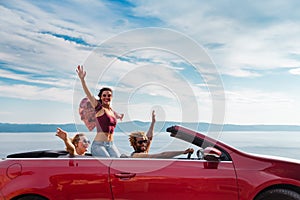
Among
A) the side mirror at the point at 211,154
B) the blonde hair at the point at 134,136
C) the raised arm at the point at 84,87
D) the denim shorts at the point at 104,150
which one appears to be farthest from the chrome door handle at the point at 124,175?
the raised arm at the point at 84,87

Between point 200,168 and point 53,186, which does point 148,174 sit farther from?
point 53,186

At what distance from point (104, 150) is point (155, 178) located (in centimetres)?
79

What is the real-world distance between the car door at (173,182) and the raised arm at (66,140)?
59cm

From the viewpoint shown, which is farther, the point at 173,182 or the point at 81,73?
the point at 81,73

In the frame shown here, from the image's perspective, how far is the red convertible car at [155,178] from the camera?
12.0 feet

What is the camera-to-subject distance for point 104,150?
4117 mm

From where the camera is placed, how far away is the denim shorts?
13.3 feet

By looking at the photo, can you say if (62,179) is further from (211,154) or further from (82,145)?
(211,154)

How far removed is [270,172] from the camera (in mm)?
3750

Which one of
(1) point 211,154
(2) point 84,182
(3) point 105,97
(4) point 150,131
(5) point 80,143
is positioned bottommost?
(2) point 84,182

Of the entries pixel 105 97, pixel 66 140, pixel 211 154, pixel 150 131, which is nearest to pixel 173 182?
pixel 211 154

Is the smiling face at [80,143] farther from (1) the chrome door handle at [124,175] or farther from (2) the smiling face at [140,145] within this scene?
(1) the chrome door handle at [124,175]

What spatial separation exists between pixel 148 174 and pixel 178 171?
0.32 m

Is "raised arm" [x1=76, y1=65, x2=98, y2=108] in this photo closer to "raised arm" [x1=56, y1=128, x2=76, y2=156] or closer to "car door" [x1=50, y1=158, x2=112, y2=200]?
"raised arm" [x1=56, y1=128, x2=76, y2=156]
